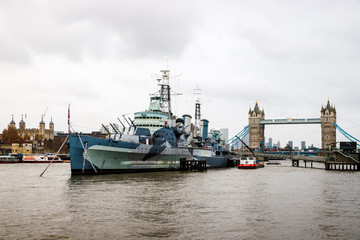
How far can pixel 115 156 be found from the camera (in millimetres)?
37469

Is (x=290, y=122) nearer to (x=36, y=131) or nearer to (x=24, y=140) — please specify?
(x=24, y=140)

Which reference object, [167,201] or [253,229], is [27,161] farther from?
[253,229]

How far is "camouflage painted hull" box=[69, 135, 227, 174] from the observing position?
35.0 m

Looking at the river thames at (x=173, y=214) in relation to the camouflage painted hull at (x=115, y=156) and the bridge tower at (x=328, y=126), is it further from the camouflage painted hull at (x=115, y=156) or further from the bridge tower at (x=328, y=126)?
the bridge tower at (x=328, y=126)

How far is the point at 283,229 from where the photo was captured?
48.4ft

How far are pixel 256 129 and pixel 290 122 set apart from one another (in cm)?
2089

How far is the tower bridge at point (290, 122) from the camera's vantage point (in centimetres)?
15300

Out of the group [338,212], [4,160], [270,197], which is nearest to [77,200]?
[270,197]

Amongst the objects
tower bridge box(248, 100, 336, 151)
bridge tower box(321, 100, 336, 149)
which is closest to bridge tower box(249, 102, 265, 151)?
tower bridge box(248, 100, 336, 151)

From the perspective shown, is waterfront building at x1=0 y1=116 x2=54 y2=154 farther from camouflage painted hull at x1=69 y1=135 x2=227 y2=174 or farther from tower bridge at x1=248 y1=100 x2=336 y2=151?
tower bridge at x1=248 y1=100 x2=336 y2=151

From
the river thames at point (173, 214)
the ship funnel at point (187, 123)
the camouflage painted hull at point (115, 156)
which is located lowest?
the river thames at point (173, 214)

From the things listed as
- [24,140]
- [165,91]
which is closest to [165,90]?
[165,91]

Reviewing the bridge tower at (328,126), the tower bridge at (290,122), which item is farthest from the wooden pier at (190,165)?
the bridge tower at (328,126)

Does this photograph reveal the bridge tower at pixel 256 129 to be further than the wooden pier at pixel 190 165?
Yes
